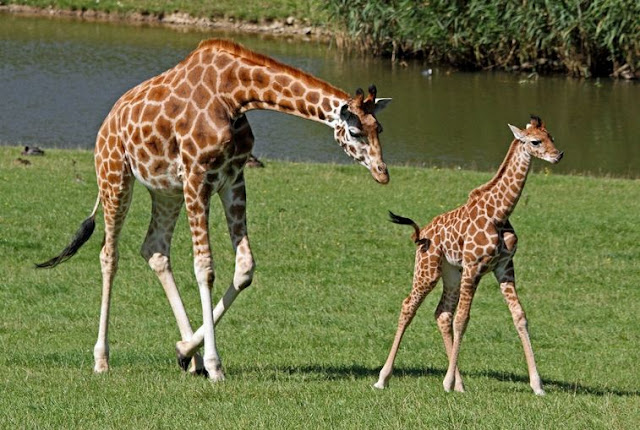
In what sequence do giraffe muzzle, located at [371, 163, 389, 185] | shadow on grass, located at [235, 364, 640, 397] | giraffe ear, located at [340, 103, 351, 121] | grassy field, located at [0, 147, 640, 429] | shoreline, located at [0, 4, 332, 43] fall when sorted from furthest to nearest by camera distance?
shoreline, located at [0, 4, 332, 43] → shadow on grass, located at [235, 364, 640, 397] → giraffe ear, located at [340, 103, 351, 121] → giraffe muzzle, located at [371, 163, 389, 185] → grassy field, located at [0, 147, 640, 429]

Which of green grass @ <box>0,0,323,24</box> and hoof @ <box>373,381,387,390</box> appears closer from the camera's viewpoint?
hoof @ <box>373,381,387,390</box>

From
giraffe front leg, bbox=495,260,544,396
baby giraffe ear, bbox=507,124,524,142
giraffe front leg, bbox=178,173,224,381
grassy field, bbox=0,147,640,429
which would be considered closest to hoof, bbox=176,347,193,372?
grassy field, bbox=0,147,640,429

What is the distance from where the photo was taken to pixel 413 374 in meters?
10.0

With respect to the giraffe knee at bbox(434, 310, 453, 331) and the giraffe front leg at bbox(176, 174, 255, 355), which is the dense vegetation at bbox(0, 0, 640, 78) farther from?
the giraffe front leg at bbox(176, 174, 255, 355)

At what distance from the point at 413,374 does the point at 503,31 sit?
2856 centimetres

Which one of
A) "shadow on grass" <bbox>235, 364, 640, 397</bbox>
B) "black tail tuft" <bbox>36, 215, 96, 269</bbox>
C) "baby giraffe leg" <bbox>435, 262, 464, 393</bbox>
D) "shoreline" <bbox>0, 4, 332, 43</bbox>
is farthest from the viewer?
"shoreline" <bbox>0, 4, 332, 43</bbox>

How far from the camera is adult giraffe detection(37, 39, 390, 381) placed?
862 cm

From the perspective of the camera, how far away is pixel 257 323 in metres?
12.3

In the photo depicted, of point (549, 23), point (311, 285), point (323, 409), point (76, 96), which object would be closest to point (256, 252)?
point (311, 285)

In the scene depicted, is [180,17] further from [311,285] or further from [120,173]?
[120,173]

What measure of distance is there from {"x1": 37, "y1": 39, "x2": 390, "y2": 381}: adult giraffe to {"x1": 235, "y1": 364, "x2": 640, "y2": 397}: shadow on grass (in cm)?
103

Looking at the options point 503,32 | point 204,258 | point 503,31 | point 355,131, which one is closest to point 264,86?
point 355,131

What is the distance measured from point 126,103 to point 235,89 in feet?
3.63

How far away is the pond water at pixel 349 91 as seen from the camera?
86.1 feet
